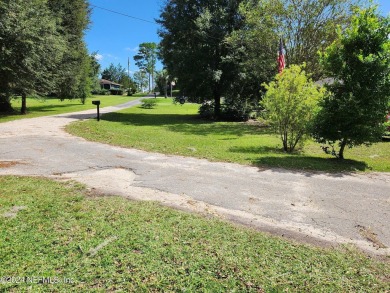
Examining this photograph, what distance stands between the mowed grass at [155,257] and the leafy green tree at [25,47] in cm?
1493

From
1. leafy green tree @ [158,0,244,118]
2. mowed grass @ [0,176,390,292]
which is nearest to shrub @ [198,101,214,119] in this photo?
leafy green tree @ [158,0,244,118]

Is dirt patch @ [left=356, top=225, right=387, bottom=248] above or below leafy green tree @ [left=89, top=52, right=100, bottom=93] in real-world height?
below

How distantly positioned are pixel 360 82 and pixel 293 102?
78.9 inches

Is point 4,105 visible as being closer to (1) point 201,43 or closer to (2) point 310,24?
(1) point 201,43

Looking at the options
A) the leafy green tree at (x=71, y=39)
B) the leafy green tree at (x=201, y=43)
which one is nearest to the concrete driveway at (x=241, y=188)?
the leafy green tree at (x=201, y=43)

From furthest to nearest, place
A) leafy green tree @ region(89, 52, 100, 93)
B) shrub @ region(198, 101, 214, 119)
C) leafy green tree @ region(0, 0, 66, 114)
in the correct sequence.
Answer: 1. leafy green tree @ region(89, 52, 100, 93)
2. shrub @ region(198, 101, 214, 119)
3. leafy green tree @ region(0, 0, 66, 114)

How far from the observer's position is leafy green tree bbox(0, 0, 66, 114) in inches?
601

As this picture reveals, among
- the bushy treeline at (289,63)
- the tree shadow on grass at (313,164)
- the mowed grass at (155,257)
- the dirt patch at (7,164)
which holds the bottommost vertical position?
the mowed grass at (155,257)

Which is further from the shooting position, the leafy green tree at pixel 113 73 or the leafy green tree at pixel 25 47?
the leafy green tree at pixel 113 73

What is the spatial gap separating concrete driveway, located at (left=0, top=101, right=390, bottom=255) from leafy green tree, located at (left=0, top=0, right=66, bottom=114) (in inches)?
395

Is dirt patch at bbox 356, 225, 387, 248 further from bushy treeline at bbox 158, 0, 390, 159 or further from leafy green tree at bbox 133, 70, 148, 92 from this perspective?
leafy green tree at bbox 133, 70, 148, 92

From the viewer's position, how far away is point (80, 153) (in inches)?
304

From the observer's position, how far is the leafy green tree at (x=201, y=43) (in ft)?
65.1

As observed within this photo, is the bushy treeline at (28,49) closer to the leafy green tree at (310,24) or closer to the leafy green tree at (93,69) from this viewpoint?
the leafy green tree at (93,69)
